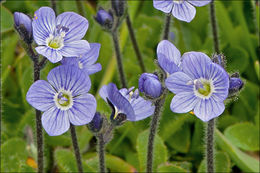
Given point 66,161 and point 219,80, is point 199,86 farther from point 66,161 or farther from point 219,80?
point 66,161

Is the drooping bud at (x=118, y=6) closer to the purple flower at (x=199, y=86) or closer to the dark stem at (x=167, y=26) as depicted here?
the dark stem at (x=167, y=26)

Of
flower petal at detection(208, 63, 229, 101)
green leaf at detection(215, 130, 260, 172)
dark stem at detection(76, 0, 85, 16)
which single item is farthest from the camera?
dark stem at detection(76, 0, 85, 16)

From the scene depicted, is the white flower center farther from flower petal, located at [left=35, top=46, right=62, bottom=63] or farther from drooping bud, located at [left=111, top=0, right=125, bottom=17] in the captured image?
drooping bud, located at [left=111, top=0, right=125, bottom=17]

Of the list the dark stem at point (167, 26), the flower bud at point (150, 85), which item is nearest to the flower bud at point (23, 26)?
the flower bud at point (150, 85)

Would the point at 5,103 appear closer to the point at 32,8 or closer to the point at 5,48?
the point at 5,48

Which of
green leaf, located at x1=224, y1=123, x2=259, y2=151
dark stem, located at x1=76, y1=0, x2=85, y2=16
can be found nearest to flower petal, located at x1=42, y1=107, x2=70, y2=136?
green leaf, located at x1=224, y1=123, x2=259, y2=151

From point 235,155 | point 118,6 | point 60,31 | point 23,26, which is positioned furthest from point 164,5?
point 235,155
